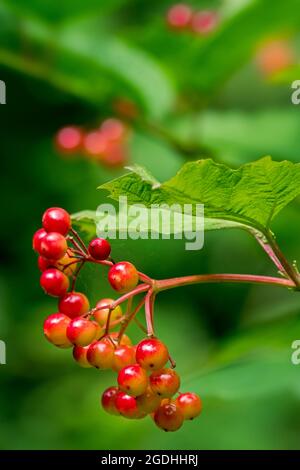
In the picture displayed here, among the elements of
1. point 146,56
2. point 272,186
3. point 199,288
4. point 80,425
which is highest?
point 146,56

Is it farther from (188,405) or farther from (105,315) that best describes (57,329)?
(188,405)

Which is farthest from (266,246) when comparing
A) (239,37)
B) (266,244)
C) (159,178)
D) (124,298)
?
(159,178)

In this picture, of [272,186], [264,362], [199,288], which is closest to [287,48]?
[199,288]

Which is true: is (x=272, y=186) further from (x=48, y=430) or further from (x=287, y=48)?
(x=287, y=48)

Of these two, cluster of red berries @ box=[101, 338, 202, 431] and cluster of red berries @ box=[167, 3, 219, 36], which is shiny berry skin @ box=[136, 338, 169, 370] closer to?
cluster of red berries @ box=[101, 338, 202, 431]

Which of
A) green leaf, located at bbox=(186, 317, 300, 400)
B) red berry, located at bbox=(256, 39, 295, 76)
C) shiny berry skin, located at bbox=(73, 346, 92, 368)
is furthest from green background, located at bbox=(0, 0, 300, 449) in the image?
shiny berry skin, located at bbox=(73, 346, 92, 368)
